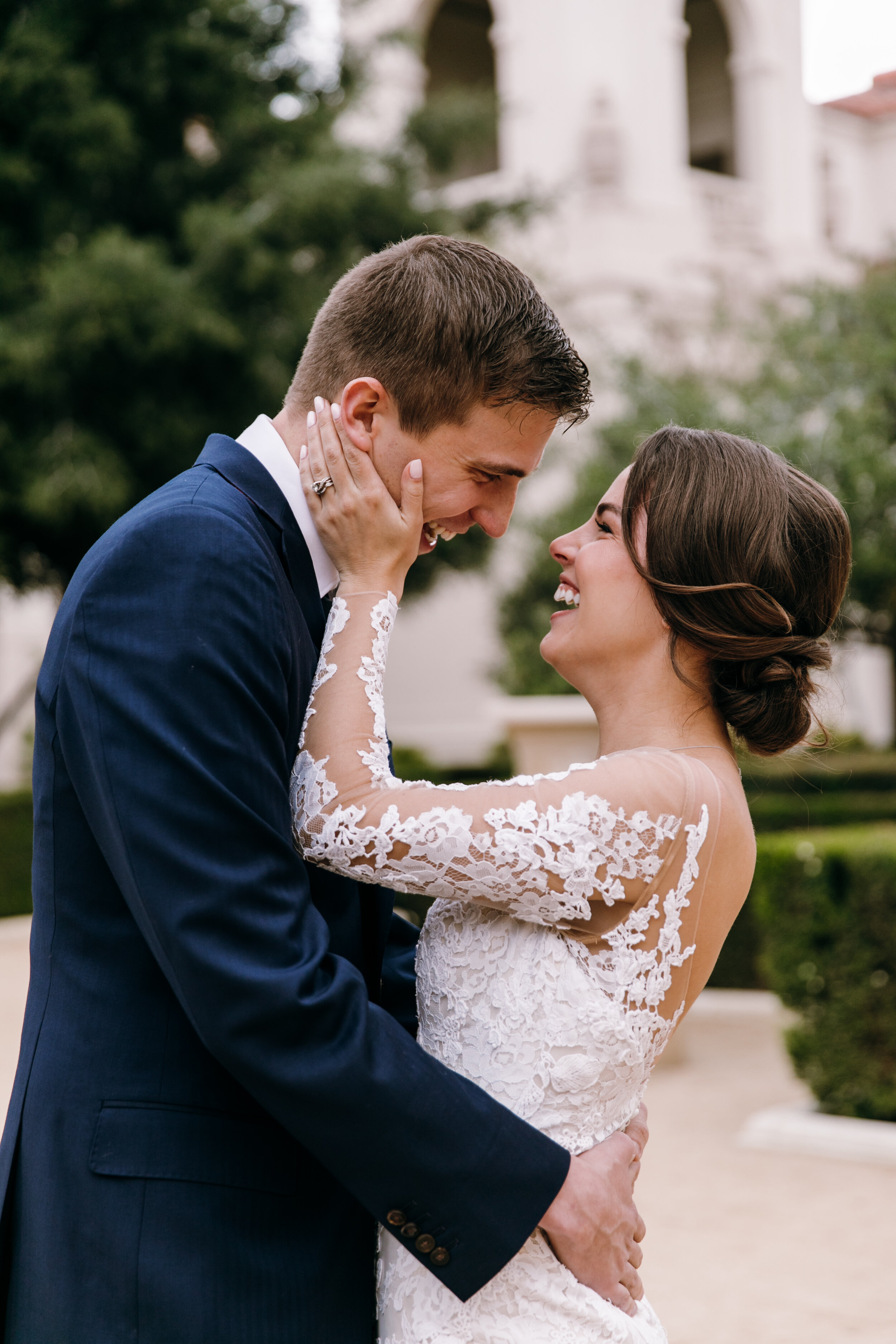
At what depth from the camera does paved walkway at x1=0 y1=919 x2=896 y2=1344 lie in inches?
183

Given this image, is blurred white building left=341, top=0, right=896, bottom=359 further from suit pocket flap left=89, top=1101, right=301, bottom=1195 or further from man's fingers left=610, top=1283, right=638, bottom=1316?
suit pocket flap left=89, top=1101, right=301, bottom=1195

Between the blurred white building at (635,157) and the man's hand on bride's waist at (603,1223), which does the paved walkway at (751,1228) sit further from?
the blurred white building at (635,157)

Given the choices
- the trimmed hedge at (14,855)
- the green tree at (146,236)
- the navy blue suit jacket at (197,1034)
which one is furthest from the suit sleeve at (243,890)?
the trimmed hedge at (14,855)

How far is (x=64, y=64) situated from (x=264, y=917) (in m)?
10.0

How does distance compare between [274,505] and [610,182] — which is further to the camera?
[610,182]

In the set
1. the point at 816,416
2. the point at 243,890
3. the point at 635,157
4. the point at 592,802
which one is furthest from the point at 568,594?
the point at 635,157

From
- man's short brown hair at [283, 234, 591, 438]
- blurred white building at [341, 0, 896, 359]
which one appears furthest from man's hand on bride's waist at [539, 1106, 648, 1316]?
blurred white building at [341, 0, 896, 359]

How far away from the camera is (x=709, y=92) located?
951 inches

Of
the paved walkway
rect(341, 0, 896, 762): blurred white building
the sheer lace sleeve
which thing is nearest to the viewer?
the sheer lace sleeve

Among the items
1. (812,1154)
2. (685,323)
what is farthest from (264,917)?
(685,323)

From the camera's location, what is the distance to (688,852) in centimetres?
199

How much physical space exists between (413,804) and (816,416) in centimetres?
1133

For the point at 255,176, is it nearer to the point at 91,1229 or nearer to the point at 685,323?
the point at 685,323

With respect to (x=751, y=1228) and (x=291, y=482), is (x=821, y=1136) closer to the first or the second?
(x=751, y=1228)
